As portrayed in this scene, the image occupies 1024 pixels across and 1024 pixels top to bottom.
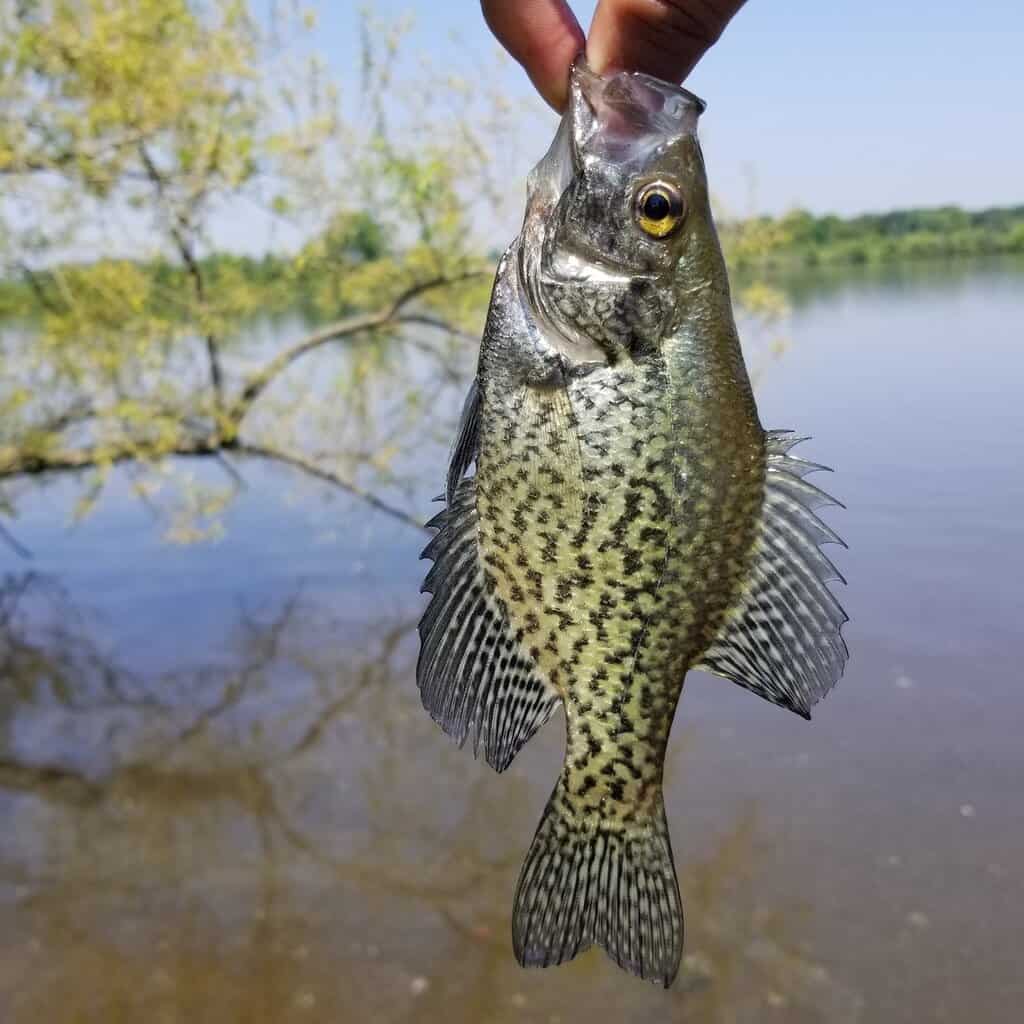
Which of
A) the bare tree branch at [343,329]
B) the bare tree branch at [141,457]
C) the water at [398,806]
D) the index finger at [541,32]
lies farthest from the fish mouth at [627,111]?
the bare tree branch at [343,329]

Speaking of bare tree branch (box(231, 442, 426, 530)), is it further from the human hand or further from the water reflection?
the human hand

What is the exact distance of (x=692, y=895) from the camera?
8.01 metres

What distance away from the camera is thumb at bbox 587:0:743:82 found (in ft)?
6.24

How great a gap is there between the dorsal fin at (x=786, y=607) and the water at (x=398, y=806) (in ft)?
18.0

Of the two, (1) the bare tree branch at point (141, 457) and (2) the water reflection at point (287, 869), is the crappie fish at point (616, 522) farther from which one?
(1) the bare tree branch at point (141, 457)

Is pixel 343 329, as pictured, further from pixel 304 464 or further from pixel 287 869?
pixel 287 869

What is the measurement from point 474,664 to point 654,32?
4.07 feet

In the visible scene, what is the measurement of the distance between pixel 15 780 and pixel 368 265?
5834 millimetres

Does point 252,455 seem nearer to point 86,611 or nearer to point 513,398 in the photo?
point 86,611

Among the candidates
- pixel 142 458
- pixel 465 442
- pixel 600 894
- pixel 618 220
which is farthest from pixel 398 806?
pixel 618 220

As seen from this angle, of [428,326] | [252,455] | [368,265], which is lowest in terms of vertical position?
[252,455]

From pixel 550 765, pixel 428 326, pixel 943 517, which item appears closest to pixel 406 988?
pixel 550 765

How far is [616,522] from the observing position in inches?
78.2

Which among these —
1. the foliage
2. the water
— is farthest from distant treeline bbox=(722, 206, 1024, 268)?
the water
